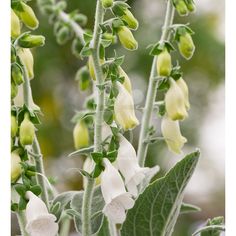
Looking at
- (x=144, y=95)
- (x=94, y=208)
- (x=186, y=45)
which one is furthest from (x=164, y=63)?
(x=144, y=95)

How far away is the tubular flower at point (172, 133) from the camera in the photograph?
588mm

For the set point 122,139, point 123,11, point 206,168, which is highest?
point 123,11

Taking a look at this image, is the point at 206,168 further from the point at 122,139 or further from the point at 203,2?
the point at 122,139

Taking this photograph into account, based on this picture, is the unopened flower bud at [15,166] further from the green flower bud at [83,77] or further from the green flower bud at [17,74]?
the green flower bud at [83,77]

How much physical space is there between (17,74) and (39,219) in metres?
0.11

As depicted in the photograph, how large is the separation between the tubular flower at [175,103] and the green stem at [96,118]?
0.08 m

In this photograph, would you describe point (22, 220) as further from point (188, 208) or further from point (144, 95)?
point (144, 95)

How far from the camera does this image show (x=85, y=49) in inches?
20.3

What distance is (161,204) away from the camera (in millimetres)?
542

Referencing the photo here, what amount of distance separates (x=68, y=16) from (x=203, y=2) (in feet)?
0.71

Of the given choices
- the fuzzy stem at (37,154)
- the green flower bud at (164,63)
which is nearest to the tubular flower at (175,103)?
the green flower bud at (164,63)

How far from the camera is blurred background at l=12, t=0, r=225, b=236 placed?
0.86 meters

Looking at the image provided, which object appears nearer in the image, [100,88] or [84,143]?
[100,88]
